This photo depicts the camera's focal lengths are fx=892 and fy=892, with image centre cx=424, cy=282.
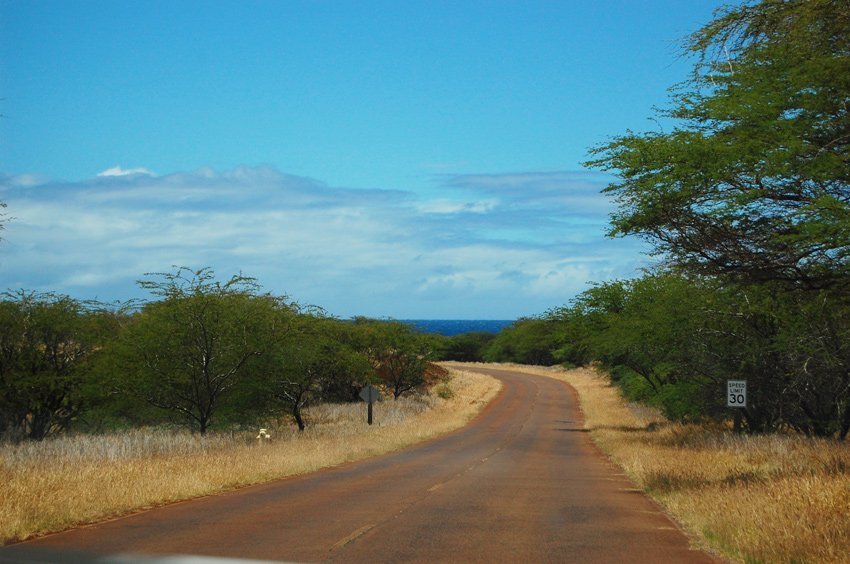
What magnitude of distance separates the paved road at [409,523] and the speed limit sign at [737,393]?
351 centimetres

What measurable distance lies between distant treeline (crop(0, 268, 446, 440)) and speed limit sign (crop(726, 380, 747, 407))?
17.1m

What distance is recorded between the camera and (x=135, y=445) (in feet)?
75.9

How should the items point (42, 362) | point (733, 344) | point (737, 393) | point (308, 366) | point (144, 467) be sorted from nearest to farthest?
point (144, 467)
point (737, 393)
point (733, 344)
point (42, 362)
point (308, 366)

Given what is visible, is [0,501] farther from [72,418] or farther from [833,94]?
[72,418]

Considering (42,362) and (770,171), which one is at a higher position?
(770,171)

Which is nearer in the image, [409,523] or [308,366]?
[409,523]

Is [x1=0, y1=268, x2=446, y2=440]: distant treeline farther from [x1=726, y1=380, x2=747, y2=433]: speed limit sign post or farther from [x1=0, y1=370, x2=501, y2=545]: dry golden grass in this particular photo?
[x1=726, y1=380, x2=747, y2=433]: speed limit sign post

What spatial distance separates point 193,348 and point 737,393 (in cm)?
1829

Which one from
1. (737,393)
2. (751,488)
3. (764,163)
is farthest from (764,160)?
(737,393)

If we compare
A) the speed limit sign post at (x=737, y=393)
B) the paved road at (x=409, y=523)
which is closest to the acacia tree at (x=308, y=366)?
the paved road at (x=409, y=523)

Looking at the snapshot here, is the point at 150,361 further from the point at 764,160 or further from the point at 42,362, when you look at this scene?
the point at 764,160

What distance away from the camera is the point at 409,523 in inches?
495

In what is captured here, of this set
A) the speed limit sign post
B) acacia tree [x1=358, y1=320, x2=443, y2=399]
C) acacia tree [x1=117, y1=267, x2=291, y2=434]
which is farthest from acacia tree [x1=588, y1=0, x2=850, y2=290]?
acacia tree [x1=358, y1=320, x2=443, y2=399]

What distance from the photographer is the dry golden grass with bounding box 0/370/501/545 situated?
1201 centimetres
